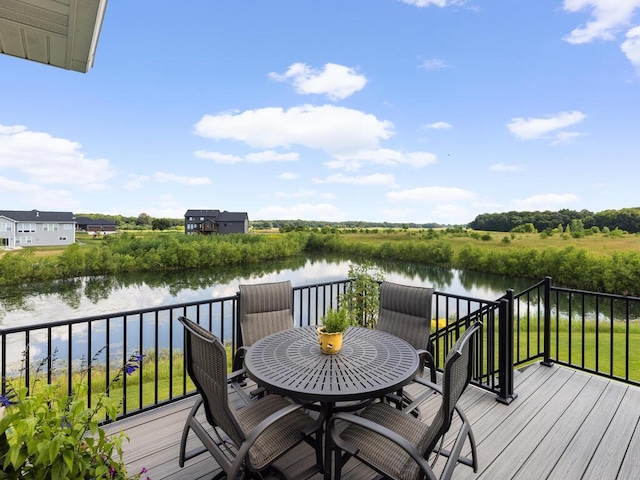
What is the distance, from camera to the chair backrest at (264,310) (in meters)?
2.97

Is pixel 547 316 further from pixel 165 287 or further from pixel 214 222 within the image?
pixel 214 222

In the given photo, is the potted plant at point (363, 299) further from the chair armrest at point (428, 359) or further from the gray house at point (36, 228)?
the gray house at point (36, 228)

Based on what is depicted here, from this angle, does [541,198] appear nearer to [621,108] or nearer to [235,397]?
[621,108]

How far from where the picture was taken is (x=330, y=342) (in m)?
2.33

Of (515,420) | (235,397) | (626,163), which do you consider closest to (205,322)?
(235,397)

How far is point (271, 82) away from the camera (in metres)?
19.2

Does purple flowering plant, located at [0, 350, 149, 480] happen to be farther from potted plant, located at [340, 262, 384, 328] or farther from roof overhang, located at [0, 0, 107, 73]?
potted plant, located at [340, 262, 384, 328]

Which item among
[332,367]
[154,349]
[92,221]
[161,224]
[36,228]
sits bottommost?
[154,349]

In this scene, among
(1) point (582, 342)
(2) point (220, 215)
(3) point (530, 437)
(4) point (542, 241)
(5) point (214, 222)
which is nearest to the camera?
(3) point (530, 437)

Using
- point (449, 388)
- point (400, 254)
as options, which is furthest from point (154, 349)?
point (400, 254)

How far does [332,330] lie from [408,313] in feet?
3.34

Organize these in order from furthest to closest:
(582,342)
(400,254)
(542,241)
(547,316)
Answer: (400,254)
(542,241)
(547,316)
(582,342)

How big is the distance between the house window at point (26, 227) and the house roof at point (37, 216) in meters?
0.35

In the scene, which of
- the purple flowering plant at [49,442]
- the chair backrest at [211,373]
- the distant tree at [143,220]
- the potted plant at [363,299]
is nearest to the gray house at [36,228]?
the distant tree at [143,220]
